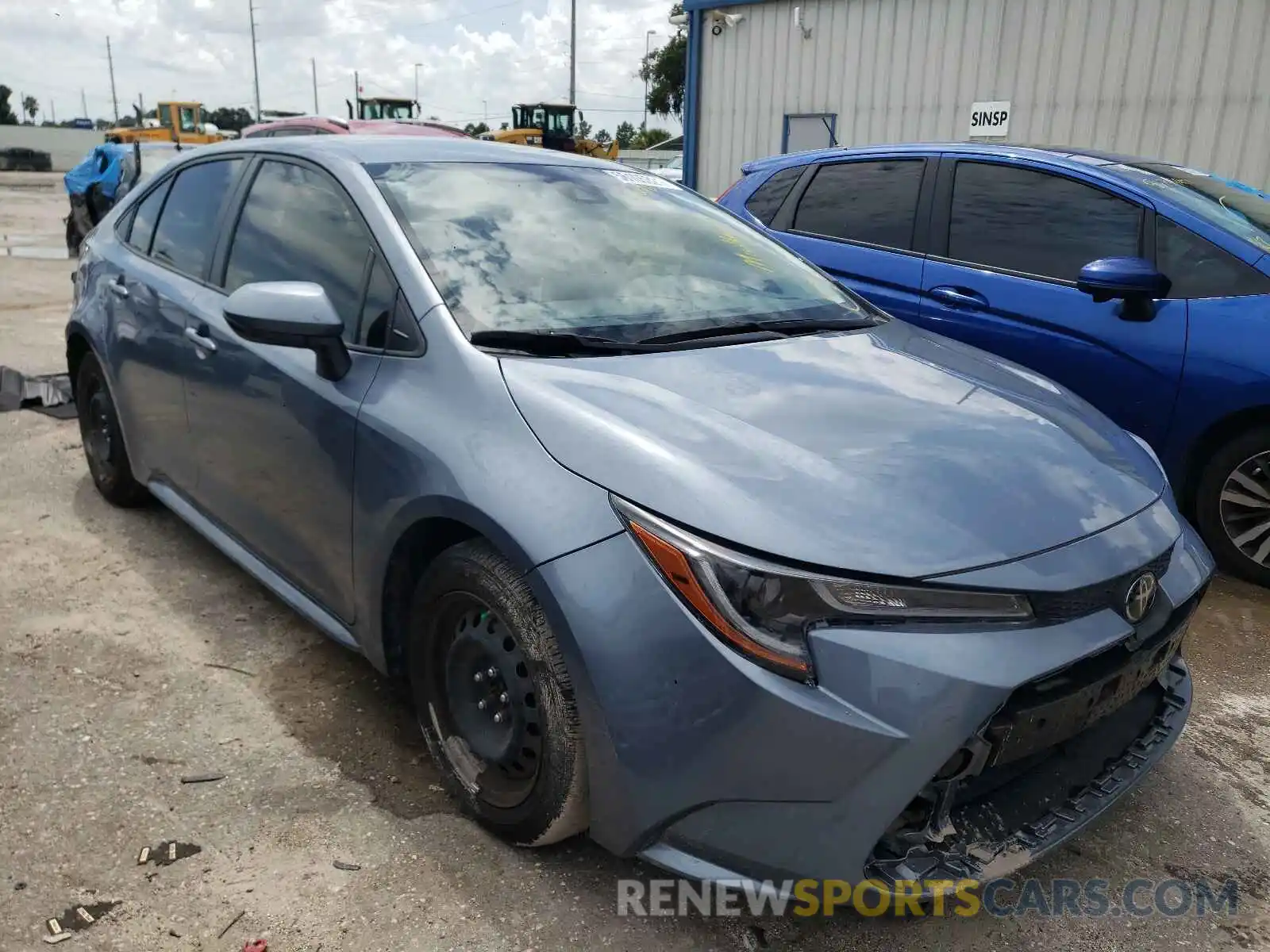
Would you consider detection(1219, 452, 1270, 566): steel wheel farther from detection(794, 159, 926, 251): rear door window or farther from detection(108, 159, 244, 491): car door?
detection(108, 159, 244, 491): car door

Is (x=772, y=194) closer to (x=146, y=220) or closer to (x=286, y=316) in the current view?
(x=146, y=220)

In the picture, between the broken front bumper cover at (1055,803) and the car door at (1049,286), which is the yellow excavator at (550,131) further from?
the broken front bumper cover at (1055,803)

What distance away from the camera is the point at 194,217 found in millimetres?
3418

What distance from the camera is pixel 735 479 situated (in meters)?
1.81

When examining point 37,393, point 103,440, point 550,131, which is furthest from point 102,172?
point 550,131

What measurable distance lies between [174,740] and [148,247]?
1968 mm

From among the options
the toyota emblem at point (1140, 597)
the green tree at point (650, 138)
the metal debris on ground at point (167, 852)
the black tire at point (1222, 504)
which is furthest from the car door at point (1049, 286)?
the green tree at point (650, 138)

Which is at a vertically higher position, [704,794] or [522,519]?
[522,519]

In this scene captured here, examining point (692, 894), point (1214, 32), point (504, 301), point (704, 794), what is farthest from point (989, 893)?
point (1214, 32)

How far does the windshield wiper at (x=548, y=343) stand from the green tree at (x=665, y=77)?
60.1 meters

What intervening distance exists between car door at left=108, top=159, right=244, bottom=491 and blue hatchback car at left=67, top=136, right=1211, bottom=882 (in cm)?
16

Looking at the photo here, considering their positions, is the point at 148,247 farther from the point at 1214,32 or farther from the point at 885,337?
the point at 1214,32

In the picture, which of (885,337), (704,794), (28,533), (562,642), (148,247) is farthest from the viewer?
(28,533)

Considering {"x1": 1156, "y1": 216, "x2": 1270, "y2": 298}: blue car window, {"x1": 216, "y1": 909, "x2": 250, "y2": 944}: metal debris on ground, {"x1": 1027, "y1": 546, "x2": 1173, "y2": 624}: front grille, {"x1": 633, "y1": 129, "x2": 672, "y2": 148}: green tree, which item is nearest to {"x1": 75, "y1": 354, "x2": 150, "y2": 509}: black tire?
{"x1": 216, "y1": 909, "x2": 250, "y2": 944}: metal debris on ground
